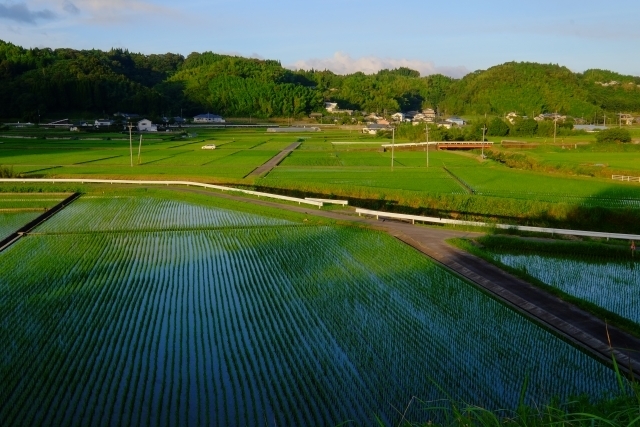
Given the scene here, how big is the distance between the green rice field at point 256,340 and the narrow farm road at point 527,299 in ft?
→ 0.98

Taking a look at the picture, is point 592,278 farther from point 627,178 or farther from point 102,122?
point 102,122

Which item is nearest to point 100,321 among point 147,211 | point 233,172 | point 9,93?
point 147,211

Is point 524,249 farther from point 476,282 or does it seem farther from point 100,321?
point 100,321

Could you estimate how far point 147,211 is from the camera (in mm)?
19094

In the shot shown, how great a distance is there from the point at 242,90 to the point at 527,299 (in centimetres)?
7719

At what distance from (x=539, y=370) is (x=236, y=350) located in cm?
360

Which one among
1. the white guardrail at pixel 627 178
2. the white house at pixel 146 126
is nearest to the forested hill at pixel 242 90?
the white house at pixel 146 126

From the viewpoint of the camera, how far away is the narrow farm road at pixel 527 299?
795 centimetres

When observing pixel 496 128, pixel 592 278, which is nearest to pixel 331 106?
pixel 496 128

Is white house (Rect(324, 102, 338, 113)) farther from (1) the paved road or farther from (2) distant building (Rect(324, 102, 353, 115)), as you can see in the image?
(1) the paved road

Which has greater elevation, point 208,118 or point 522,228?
point 208,118

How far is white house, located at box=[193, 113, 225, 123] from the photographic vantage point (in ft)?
249

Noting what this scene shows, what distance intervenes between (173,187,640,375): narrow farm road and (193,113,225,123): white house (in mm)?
62169

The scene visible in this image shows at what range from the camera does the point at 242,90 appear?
83875mm
